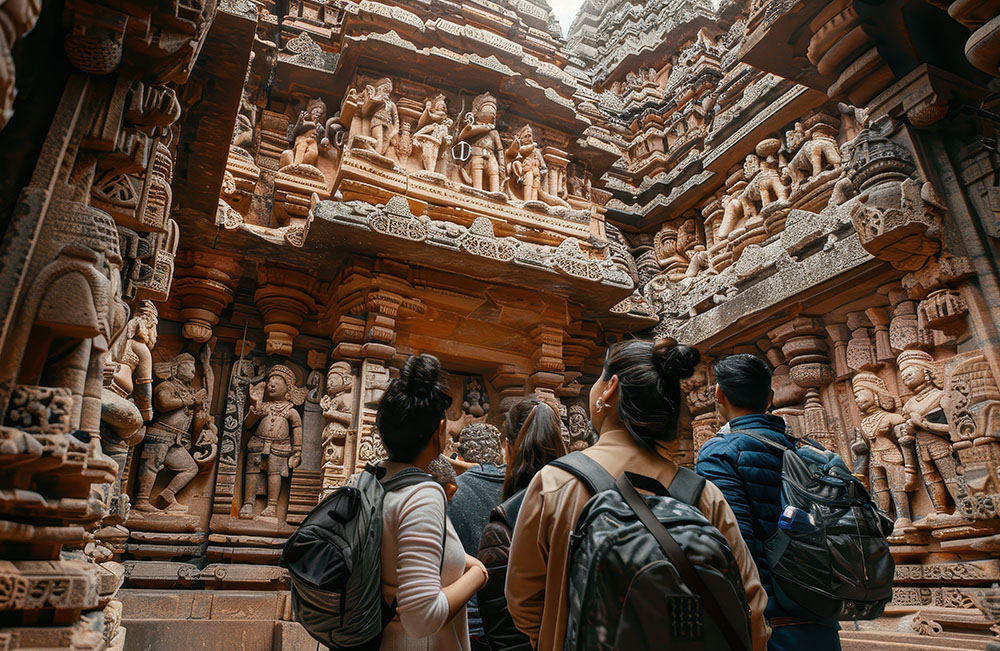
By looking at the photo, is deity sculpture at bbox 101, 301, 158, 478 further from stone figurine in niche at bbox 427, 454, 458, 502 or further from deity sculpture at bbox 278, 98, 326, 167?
deity sculpture at bbox 278, 98, 326, 167

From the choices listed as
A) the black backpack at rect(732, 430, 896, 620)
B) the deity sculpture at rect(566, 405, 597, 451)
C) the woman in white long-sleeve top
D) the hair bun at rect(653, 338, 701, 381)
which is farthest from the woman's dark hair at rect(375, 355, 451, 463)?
the deity sculpture at rect(566, 405, 597, 451)

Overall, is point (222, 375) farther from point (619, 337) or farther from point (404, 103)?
point (619, 337)

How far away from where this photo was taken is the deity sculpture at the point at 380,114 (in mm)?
6832

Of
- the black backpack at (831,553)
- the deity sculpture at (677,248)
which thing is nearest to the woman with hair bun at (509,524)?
the black backpack at (831,553)

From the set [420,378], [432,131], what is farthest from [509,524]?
[432,131]

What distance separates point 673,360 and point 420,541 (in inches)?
31.6

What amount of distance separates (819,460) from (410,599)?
1372 millimetres

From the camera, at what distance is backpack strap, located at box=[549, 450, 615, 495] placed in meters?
1.37

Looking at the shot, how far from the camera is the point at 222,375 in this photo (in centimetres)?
657

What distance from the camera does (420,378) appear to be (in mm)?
1824

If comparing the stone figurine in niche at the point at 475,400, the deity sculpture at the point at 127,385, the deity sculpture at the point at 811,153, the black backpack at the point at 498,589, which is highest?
the deity sculpture at the point at 811,153

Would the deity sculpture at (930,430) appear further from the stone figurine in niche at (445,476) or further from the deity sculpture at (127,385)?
the deity sculpture at (127,385)

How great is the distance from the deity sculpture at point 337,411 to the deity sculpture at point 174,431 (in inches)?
47.8

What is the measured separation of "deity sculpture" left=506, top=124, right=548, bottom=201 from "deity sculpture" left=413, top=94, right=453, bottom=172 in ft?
2.90
